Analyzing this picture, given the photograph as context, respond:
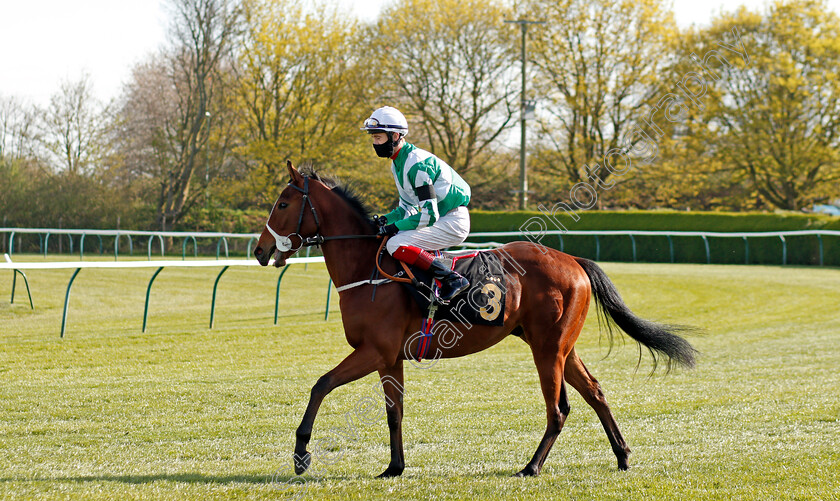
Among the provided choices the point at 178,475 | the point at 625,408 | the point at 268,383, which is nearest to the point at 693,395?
the point at 625,408

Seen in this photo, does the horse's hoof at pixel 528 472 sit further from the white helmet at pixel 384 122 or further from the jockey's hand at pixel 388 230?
the white helmet at pixel 384 122

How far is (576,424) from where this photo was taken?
5.55 metres

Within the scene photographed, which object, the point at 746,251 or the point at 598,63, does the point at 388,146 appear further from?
the point at 598,63

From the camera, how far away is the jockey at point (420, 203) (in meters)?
4.12

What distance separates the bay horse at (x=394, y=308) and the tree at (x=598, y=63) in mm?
21898

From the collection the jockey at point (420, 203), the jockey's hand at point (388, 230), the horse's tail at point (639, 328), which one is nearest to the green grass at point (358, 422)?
the horse's tail at point (639, 328)

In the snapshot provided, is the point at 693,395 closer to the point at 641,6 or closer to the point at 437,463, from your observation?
the point at 437,463

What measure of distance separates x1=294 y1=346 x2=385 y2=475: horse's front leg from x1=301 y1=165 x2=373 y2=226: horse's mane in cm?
79

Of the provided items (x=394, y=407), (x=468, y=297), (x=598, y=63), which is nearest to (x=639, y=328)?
(x=468, y=297)

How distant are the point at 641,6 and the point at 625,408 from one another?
22.7 meters

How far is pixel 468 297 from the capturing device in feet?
→ 14.2

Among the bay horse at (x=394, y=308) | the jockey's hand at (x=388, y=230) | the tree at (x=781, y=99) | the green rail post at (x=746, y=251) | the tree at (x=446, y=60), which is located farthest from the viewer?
the tree at (x=446, y=60)

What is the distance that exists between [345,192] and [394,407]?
4.02 feet

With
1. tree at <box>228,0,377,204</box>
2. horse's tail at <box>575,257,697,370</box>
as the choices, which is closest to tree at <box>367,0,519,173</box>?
tree at <box>228,0,377,204</box>
